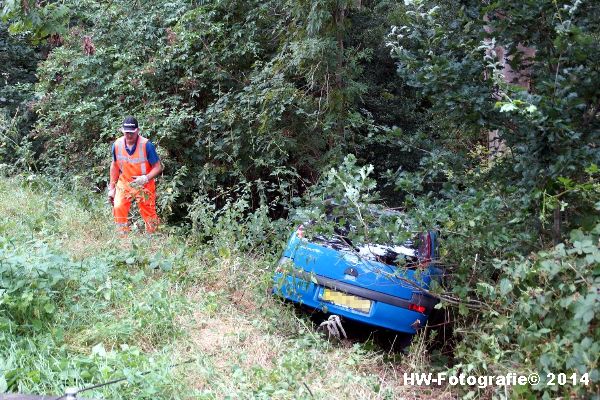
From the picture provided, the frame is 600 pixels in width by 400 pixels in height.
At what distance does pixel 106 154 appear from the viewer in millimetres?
11164

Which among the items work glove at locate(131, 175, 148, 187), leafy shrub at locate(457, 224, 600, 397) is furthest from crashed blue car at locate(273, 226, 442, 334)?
work glove at locate(131, 175, 148, 187)

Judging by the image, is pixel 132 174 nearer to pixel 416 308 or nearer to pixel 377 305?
pixel 377 305

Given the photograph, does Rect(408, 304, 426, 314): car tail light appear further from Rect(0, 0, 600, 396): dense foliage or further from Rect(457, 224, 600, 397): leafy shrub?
Rect(457, 224, 600, 397): leafy shrub

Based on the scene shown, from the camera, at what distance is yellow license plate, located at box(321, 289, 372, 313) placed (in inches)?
216

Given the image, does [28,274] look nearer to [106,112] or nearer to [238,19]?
[106,112]

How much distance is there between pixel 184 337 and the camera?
4.74 m

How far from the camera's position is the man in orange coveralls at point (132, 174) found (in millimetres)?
7879

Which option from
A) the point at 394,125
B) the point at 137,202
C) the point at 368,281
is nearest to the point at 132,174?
the point at 137,202

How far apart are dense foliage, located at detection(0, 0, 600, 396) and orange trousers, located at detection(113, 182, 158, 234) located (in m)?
0.43

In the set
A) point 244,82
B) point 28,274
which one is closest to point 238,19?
point 244,82

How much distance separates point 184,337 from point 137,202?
11.8 feet

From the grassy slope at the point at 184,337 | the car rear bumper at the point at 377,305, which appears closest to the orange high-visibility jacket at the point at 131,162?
the grassy slope at the point at 184,337

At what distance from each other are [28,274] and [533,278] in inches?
143

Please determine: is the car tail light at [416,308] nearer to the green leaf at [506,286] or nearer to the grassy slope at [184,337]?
the grassy slope at [184,337]
